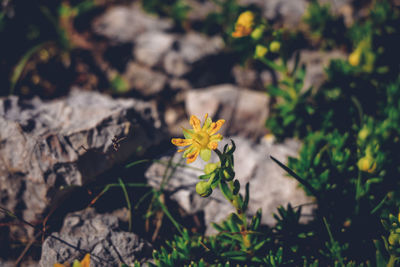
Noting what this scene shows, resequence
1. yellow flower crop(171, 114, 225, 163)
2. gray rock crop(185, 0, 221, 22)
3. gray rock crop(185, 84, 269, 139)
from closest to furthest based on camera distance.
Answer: yellow flower crop(171, 114, 225, 163) → gray rock crop(185, 84, 269, 139) → gray rock crop(185, 0, 221, 22)

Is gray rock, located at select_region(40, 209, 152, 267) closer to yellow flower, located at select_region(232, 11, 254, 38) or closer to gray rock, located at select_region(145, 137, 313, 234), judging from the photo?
gray rock, located at select_region(145, 137, 313, 234)

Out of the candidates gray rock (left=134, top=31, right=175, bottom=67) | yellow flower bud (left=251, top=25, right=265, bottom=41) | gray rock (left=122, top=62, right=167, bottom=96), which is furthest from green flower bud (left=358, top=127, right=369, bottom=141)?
gray rock (left=134, top=31, right=175, bottom=67)

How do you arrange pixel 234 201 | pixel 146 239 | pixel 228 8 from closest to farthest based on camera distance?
pixel 234 201
pixel 146 239
pixel 228 8

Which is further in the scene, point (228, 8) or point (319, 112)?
point (228, 8)

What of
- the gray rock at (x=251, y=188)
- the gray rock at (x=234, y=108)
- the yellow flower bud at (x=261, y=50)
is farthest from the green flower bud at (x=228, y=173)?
the gray rock at (x=234, y=108)

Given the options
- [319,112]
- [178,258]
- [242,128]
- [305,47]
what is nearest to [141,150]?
[178,258]

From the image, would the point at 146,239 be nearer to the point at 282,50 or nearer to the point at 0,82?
the point at 282,50

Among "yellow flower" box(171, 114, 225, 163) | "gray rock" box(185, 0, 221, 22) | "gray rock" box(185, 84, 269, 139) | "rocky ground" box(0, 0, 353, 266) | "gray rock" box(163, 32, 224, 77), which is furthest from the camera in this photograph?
"gray rock" box(185, 0, 221, 22)
